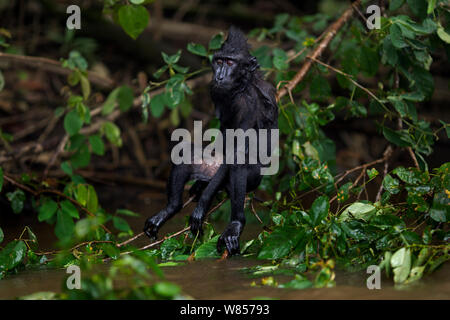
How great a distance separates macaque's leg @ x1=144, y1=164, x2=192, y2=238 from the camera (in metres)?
3.34

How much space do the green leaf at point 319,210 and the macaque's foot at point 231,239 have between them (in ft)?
1.55

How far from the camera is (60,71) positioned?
22.3 ft

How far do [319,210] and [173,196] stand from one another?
96 centimetres

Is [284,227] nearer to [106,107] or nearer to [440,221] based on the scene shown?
[440,221]

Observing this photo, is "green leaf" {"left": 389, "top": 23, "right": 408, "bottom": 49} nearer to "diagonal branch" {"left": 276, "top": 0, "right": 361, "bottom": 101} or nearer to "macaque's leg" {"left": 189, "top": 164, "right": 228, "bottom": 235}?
"diagonal branch" {"left": 276, "top": 0, "right": 361, "bottom": 101}

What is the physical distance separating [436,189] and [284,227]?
0.87 metres

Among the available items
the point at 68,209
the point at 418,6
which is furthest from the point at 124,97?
the point at 418,6

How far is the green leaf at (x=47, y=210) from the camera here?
13.0 feet

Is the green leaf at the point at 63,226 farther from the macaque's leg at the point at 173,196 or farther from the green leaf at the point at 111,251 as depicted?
the green leaf at the point at 111,251

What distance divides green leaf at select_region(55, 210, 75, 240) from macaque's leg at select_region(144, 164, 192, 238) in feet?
2.77
